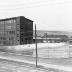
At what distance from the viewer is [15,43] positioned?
82.8 m

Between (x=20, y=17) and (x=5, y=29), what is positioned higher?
(x=20, y=17)

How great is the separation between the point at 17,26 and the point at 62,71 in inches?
2711

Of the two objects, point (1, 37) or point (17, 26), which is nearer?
point (17, 26)

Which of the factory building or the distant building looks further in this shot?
the factory building

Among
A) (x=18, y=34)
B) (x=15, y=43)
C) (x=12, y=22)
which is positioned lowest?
(x=15, y=43)

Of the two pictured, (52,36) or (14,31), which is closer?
(52,36)

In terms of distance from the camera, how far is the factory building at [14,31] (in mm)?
81812

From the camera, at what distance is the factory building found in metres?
81.8

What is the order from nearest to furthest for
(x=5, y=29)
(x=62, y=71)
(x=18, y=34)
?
(x=62, y=71)
(x=18, y=34)
(x=5, y=29)

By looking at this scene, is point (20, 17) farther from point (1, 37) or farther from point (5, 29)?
point (1, 37)

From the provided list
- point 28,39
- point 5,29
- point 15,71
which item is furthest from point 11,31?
point 15,71

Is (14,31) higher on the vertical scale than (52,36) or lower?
higher

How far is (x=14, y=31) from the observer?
83.6 m

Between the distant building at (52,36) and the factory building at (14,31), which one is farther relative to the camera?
the factory building at (14,31)
